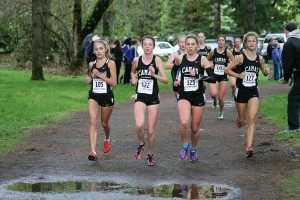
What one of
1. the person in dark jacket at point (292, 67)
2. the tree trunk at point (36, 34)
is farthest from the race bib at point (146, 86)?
the tree trunk at point (36, 34)

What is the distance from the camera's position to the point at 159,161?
10617 mm

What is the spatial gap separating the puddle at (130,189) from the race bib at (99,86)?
2.24 m

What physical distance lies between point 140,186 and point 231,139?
5.02 meters

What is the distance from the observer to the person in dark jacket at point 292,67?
1312 centimetres

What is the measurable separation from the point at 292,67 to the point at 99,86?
4.57 meters

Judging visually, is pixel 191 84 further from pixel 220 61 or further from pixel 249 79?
pixel 220 61

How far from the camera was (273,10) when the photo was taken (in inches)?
2237

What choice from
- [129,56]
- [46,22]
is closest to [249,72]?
[129,56]

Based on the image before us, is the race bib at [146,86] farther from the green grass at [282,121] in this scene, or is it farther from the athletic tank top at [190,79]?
the green grass at [282,121]

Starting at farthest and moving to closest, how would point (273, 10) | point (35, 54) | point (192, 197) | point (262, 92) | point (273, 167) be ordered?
point (273, 10) < point (35, 54) < point (262, 92) < point (273, 167) < point (192, 197)

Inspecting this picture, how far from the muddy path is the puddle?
0.77ft

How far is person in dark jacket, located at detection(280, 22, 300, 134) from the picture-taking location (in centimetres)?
1312

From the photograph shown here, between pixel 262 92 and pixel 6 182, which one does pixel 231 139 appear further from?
pixel 262 92

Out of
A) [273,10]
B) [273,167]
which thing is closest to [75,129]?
[273,167]
